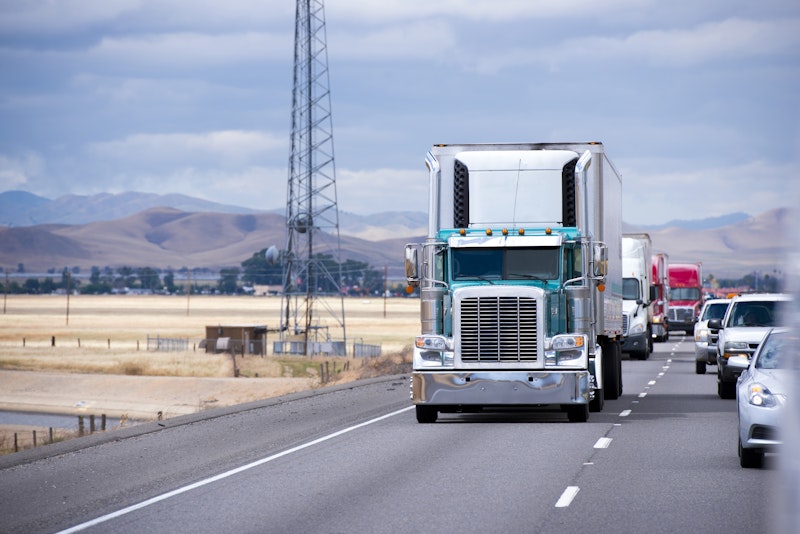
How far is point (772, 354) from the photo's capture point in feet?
52.4

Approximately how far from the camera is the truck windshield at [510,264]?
2209 cm

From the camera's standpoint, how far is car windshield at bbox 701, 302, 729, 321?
38397 mm

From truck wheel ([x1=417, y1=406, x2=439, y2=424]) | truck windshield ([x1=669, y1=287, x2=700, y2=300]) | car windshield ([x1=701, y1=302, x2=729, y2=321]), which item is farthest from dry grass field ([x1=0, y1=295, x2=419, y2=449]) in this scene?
truck windshield ([x1=669, y1=287, x2=700, y2=300])

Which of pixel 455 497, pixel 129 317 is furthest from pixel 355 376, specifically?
pixel 129 317

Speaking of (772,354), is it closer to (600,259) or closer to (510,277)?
(600,259)

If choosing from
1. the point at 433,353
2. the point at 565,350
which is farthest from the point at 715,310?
the point at 433,353

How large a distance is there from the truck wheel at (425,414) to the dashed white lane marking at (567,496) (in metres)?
8.53

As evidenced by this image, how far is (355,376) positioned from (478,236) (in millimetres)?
21973

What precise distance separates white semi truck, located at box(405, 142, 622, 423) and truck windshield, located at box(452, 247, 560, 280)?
2cm

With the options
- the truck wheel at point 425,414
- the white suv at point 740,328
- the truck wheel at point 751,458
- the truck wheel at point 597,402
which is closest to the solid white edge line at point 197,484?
the truck wheel at point 425,414

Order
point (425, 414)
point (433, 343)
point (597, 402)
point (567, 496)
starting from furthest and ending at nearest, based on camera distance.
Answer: point (597, 402) < point (425, 414) < point (433, 343) < point (567, 496)

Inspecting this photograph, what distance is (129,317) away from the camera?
16462cm

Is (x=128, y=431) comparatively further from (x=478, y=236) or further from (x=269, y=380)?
(x=269, y=380)

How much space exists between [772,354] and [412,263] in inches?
272
